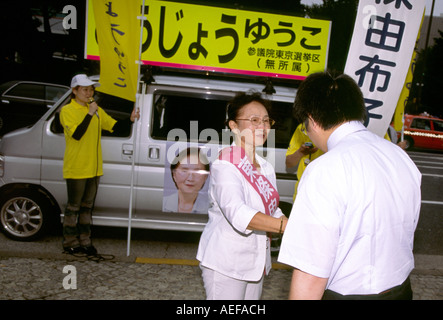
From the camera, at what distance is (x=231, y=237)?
7.34ft

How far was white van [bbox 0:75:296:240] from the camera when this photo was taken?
4871 mm

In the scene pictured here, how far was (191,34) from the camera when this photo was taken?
472 cm

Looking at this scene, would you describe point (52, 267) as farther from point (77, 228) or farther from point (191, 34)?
point (191, 34)

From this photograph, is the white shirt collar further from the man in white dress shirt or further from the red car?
the red car

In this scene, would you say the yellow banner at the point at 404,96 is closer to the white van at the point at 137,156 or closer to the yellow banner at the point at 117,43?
the white van at the point at 137,156

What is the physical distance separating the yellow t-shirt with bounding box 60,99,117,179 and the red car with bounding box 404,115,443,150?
61.6ft

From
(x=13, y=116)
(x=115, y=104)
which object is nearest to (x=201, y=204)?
Result: (x=115, y=104)

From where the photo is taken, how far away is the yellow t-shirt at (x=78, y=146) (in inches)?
177

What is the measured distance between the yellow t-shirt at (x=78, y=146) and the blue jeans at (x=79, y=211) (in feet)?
0.36

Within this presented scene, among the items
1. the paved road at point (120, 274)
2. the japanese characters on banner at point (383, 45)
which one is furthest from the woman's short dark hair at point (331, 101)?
the paved road at point (120, 274)

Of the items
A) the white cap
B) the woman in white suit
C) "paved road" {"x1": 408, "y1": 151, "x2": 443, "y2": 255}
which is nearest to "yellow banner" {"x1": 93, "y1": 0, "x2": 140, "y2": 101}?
the white cap

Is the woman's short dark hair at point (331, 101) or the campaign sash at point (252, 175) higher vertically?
the woman's short dark hair at point (331, 101)

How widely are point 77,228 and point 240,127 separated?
3015mm

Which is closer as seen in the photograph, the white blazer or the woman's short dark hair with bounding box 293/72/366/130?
the woman's short dark hair with bounding box 293/72/366/130
